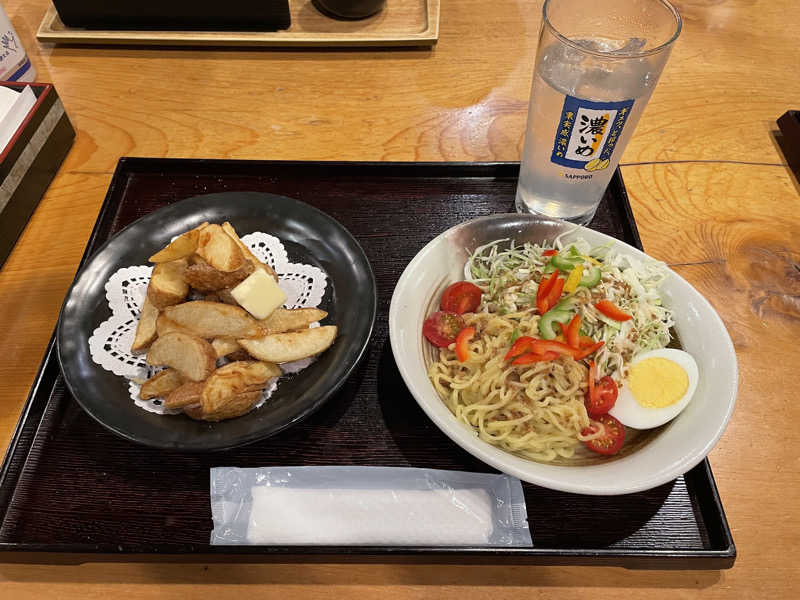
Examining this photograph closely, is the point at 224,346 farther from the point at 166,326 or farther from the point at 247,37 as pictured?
the point at 247,37

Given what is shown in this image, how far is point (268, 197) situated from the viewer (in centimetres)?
167

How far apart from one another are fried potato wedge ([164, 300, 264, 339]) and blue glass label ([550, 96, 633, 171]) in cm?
91

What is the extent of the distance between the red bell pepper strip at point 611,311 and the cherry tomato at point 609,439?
247 millimetres

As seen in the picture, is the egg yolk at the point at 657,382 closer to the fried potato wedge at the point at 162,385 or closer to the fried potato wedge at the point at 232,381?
the fried potato wedge at the point at 232,381

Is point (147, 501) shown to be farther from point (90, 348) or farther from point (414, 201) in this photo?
point (414, 201)

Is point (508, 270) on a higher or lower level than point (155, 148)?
higher

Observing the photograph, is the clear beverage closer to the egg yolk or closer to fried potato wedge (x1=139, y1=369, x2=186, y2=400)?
the egg yolk

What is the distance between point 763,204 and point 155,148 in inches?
82.4

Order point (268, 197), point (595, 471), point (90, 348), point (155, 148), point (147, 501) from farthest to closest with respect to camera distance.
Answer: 1. point (155, 148)
2. point (268, 197)
3. point (90, 348)
4. point (147, 501)
5. point (595, 471)

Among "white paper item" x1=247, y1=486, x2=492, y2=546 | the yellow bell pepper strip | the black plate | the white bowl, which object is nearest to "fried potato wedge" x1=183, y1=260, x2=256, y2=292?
the black plate

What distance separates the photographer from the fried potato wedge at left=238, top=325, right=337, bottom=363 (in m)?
1.31

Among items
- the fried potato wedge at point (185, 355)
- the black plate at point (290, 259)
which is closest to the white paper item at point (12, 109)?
the black plate at point (290, 259)

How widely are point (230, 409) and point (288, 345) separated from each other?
0.60ft

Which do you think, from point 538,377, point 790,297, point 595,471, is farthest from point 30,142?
point 790,297
